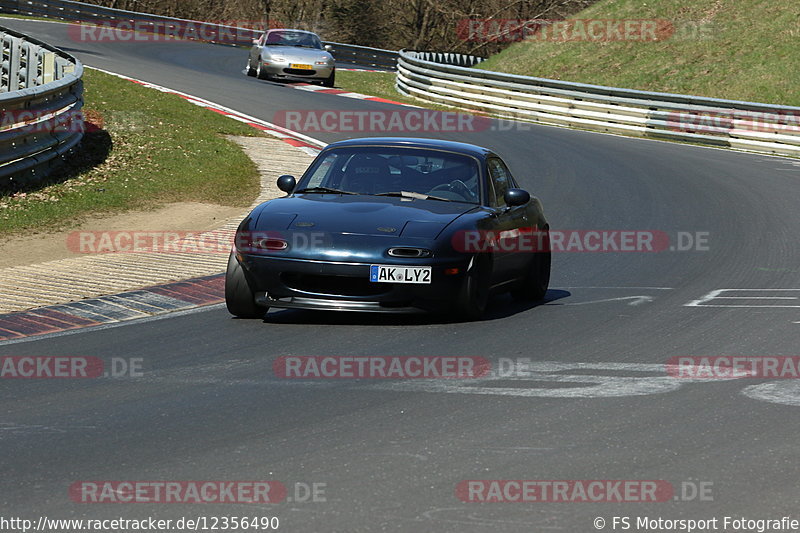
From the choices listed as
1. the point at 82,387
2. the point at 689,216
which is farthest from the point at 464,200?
the point at 689,216

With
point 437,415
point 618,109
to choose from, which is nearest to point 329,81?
point 618,109

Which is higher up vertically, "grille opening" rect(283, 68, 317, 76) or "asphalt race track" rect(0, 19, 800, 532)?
"asphalt race track" rect(0, 19, 800, 532)

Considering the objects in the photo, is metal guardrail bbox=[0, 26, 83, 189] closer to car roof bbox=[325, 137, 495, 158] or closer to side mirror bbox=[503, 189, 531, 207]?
car roof bbox=[325, 137, 495, 158]

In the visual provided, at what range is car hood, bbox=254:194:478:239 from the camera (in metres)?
9.33

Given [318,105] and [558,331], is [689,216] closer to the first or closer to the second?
[558,331]

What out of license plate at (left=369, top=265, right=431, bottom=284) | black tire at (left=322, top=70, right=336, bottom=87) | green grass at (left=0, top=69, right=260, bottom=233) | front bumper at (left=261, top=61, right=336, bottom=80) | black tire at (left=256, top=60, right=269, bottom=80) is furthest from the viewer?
black tire at (left=256, top=60, right=269, bottom=80)

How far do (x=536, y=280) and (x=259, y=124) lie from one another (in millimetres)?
14691

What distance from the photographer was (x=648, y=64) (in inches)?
1571

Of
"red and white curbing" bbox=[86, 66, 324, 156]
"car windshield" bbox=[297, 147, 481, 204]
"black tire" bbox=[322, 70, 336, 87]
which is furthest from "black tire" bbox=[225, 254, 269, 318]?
"black tire" bbox=[322, 70, 336, 87]

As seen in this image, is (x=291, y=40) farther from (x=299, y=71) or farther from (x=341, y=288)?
(x=341, y=288)

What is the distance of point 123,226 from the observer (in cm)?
1469

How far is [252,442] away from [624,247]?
30.2 ft

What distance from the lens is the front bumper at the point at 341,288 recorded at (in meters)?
9.08

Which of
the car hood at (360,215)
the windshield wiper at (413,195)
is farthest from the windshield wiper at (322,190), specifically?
the windshield wiper at (413,195)
